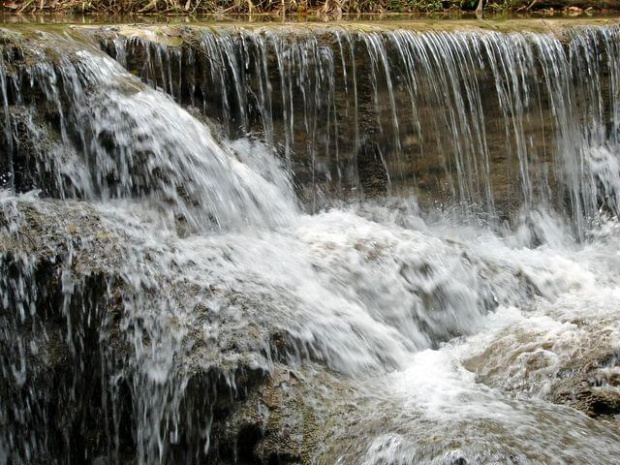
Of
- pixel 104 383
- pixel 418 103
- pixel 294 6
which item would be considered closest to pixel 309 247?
pixel 104 383

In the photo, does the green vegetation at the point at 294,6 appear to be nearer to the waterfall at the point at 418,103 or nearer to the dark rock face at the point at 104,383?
the waterfall at the point at 418,103

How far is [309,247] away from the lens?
523 centimetres

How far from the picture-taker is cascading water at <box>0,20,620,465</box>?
3801mm

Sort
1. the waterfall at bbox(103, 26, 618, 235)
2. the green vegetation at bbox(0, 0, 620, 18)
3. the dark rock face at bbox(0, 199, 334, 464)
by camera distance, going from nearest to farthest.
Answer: the dark rock face at bbox(0, 199, 334, 464), the waterfall at bbox(103, 26, 618, 235), the green vegetation at bbox(0, 0, 620, 18)

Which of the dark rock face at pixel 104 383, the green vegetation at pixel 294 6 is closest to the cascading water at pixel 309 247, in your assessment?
the dark rock face at pixel 104 383

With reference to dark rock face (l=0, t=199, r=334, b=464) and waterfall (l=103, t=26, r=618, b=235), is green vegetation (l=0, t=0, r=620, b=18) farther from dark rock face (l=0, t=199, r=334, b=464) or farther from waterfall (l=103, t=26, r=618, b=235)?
dark rock face (l=0, t=199, r=334, b=464)

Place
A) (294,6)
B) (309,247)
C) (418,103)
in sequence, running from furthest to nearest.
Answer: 1. (294,6)
2. (418,103)
3. (309,247)

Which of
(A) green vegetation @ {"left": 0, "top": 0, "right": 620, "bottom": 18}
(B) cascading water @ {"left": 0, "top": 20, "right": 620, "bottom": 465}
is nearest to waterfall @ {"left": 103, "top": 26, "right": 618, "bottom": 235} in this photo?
(B) cascading water @ {"left": 0, "top": 20, "right": 620, "bottom": 465}

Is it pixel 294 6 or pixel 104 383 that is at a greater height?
pixel 294 6

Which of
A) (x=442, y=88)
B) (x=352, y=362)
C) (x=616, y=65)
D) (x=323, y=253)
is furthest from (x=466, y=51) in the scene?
(x=352, y=362)

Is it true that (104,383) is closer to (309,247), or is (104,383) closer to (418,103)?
(309,247)

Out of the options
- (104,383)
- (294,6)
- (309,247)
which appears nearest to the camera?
(104,383)

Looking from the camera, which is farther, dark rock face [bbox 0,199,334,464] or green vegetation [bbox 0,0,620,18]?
green vegetation [bbox 0,0,620,18]

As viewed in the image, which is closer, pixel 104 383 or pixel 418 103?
pixel 104 383
